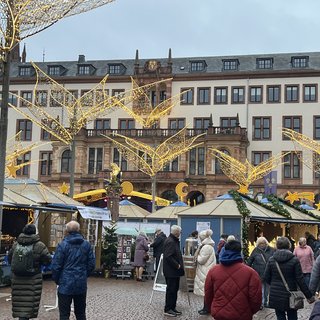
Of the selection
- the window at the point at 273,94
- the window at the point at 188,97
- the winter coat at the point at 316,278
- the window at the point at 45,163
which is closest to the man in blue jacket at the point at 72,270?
the winter coat at the point at 316,278

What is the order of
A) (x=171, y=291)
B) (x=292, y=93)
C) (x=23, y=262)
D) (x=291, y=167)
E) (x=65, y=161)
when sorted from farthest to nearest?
(x=65, y=161), (x=292, y=93), (x=291, y=167), (x=171, y=291), (x=23, y=262)

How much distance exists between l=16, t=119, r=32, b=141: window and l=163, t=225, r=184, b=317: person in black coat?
50.7 m

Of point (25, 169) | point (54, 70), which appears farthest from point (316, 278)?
point (54, 70)

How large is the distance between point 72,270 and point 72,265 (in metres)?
0.07

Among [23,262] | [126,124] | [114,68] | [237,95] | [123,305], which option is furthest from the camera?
[114,68]

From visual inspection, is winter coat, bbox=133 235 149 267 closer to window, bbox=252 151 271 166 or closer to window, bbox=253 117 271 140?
window, bbox=252 151 271 166

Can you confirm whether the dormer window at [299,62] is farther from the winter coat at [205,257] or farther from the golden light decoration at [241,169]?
the winter coat at [205,257]

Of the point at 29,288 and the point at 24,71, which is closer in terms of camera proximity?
the point at 29,288

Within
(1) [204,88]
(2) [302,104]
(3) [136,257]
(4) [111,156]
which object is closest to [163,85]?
(1) [204,88]

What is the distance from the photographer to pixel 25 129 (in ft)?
201

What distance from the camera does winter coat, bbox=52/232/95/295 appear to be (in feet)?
27.4

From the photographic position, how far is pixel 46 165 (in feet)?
195

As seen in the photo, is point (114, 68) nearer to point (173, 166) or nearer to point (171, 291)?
point (173, 166)

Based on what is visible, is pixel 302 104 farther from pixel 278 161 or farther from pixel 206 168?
pixel 206 168
